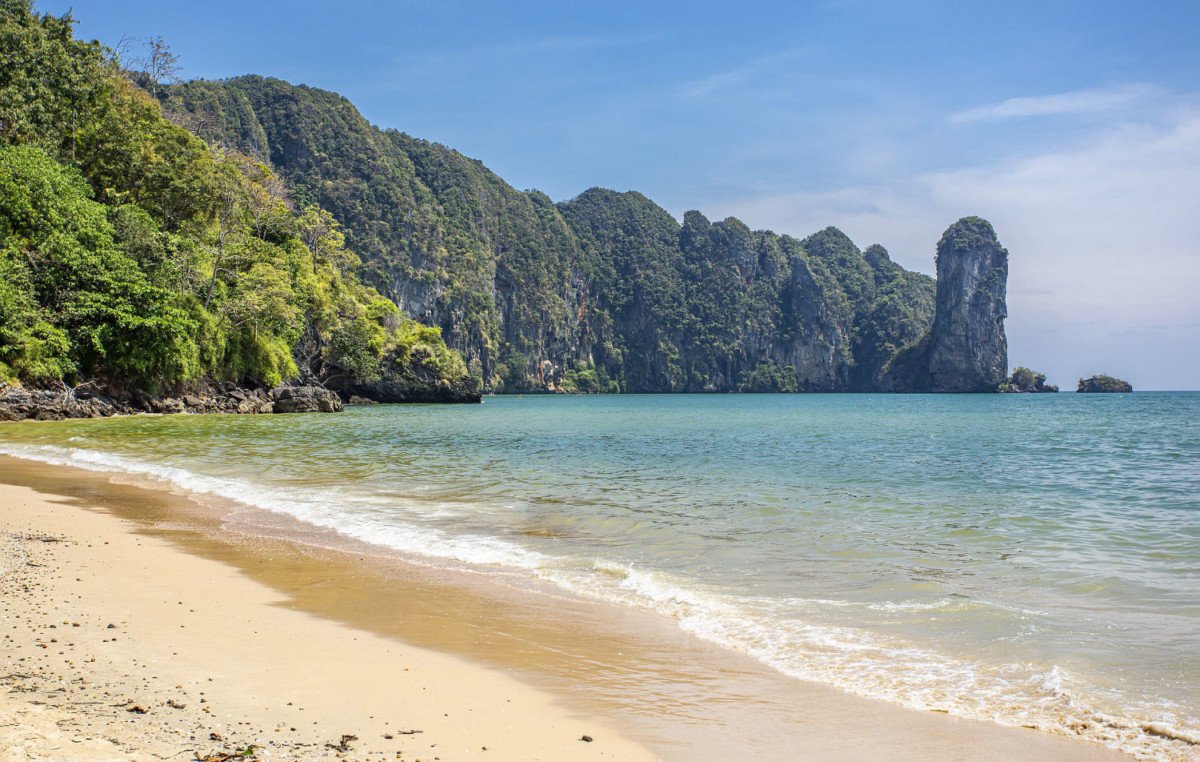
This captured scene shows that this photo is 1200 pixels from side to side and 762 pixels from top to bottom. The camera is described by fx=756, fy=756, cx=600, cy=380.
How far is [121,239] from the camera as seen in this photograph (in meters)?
34.6

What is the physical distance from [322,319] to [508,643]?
54.4 meters

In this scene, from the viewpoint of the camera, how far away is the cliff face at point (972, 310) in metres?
152

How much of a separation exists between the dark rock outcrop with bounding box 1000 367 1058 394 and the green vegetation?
140 metres

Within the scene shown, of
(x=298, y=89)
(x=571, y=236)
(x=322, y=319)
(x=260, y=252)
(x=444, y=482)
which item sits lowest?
(x=444, y=482)

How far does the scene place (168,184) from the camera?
131 feet

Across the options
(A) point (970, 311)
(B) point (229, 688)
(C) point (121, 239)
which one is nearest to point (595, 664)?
→ (B) point (229, 688)

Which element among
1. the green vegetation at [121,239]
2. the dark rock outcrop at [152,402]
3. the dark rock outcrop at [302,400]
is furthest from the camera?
the dark rock outcrop at [302,400]

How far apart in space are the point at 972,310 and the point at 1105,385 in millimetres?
27190

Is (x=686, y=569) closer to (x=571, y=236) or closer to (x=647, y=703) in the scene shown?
(x=647, y=703)

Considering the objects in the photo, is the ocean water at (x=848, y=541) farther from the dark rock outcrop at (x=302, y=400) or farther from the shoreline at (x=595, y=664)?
the dark rock outcrop at (x=302, y=400)

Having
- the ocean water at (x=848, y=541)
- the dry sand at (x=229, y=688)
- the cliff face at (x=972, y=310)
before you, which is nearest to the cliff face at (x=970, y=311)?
the cliff face at (x=972, y=310)

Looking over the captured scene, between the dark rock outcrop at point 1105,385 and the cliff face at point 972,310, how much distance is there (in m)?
13.9

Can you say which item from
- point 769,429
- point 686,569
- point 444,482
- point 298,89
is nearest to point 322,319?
point 769,429

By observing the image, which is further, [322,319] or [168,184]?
[322,319]
